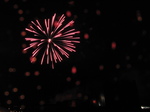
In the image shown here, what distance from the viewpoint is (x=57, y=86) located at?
1117 inches

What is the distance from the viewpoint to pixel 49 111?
14.2 metres

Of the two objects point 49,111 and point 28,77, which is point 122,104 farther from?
point 28,77

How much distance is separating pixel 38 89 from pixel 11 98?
14.2 ft

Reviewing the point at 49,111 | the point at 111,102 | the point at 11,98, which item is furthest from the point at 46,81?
the point at 111,102

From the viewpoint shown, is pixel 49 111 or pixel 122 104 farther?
pixel 49 111

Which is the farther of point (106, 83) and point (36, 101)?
point (36, 101)

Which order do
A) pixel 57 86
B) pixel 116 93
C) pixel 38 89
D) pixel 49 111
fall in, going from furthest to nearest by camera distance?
pixel 38 89
pixel 57 86
pixel 49 111
pixel 116 93

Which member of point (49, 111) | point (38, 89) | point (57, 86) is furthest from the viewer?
point (38, 89)

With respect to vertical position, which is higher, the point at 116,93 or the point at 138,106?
the point at 116,93

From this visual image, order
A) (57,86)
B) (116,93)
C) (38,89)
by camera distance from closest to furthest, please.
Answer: (116,93) → (57,86) → (38,89)

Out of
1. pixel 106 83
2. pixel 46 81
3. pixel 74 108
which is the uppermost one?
pixel 46 81

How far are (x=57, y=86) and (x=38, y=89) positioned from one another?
407 centimetres

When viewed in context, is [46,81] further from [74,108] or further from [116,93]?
[116,93]

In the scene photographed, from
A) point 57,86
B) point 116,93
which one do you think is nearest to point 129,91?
point 116,93
